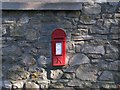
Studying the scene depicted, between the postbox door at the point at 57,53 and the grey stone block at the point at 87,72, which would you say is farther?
the grey stone block at the point at 87,72

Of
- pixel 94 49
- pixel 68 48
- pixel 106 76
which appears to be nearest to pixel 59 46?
pixel 68 48

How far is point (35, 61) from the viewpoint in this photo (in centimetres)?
489

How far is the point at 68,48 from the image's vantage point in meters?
4.89

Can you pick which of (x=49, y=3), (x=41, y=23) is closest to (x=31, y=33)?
(x=41, y=23)

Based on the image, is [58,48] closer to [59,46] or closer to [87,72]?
[59,46]

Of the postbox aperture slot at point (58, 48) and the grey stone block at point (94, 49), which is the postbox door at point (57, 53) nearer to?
the postbox aperture slot at point (58, 48)

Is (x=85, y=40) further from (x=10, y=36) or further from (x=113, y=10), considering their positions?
(x=10, y=36)

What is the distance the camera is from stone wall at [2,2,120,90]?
485cm

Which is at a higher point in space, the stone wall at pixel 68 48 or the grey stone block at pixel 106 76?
the stone wall at pixel 68 48

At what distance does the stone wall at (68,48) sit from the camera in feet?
15.9

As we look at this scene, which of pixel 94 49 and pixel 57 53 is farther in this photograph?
pixel 94 49

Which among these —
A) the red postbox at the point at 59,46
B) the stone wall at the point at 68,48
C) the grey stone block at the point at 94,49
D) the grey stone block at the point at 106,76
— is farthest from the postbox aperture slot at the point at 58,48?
the grey stone block at the point at 106,76

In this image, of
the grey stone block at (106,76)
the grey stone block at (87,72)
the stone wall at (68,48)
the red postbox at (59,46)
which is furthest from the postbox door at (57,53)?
the grey stone block at (106,76)

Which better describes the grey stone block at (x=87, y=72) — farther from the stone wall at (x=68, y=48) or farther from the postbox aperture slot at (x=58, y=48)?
the postbox aperture slot at (x=58, y=48)
